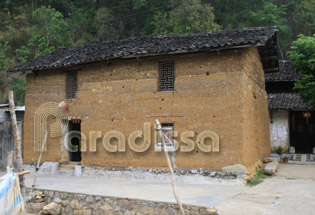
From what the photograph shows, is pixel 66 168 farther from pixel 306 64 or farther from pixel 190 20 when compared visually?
pixel 190 20

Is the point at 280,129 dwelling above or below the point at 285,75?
below

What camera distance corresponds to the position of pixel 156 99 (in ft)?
40.8

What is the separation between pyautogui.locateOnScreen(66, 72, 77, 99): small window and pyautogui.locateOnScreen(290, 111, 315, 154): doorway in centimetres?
1195

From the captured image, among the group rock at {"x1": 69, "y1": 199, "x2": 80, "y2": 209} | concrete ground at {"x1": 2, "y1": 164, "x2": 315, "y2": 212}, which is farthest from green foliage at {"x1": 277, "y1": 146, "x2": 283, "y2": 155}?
rock at {"x1": 69, "y1": 199, "x2": 80, "y2": 209}

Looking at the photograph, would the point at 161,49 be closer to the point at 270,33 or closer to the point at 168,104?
the point at 168,104

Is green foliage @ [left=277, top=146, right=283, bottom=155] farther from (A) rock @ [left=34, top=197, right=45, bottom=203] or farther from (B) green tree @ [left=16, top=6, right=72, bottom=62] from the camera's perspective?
(B) green tree @ [left=16, top=6, right=72, bottom=62]

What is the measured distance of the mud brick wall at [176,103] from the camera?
37.2 ft

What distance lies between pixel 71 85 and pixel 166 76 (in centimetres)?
456

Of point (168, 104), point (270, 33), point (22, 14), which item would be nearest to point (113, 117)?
point (168, 104)

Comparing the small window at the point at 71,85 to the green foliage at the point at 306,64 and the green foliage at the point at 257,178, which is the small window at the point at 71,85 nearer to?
the green foliage at the point at 257,178

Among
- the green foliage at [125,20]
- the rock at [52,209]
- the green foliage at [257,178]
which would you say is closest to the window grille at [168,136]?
the green foliage at [257,178]

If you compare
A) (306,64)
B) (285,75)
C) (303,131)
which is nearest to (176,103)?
(306,64)

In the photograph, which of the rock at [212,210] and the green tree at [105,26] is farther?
the green tree at [105,26]

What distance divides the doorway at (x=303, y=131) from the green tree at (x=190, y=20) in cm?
903
